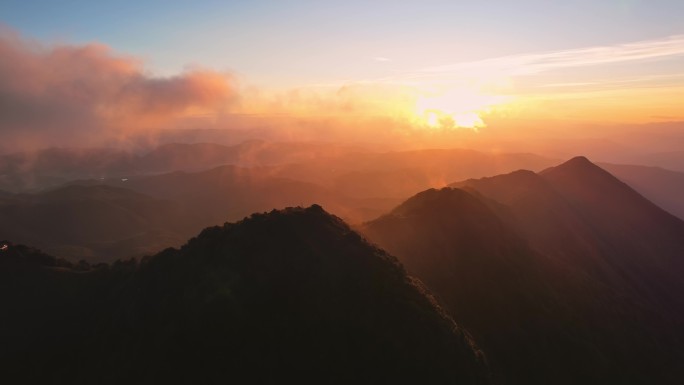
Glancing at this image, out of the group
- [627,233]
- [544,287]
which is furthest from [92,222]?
[627,233]

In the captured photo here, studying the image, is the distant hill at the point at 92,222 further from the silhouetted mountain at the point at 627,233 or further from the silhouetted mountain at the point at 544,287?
the silhouetted mountain at the point at 627,233

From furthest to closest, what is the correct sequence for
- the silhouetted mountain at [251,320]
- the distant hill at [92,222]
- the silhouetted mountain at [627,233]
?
the distant hill at [92,222]
the silhouetted mountain at [627,233]
the silhouetted mountain at [251,320]

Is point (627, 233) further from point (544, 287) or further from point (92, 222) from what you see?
point (92, 222)

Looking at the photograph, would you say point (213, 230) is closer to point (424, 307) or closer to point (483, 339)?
point (424, 307)

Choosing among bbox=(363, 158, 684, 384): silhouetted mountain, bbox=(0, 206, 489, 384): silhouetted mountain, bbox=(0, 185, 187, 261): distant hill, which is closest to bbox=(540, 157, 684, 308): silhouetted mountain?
bbox=(363, 158, 684, 384): silhouetted mountain

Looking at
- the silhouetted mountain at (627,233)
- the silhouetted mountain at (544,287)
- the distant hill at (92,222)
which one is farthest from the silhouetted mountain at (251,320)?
the distant hill at (92,222)

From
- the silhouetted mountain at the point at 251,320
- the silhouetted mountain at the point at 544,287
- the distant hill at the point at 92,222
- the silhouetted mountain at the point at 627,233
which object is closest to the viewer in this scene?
the silhouetted mountain at the point at 251,320

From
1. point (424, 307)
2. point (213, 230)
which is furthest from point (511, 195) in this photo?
point (213, 230)
